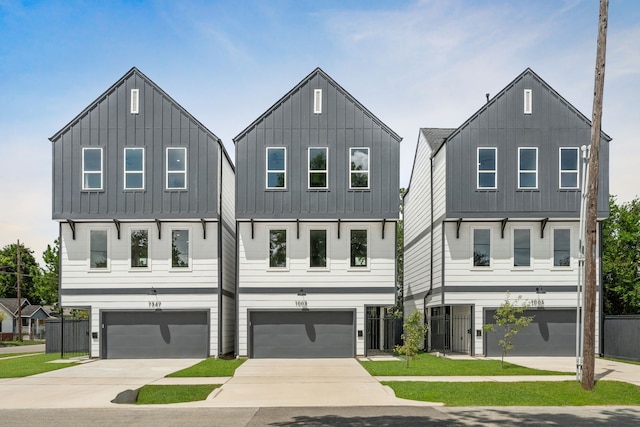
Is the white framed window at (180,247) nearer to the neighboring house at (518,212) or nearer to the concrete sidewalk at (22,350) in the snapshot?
the neighboring house at (518,212)

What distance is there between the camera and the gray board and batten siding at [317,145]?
89.4 feet

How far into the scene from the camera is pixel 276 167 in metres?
27.6

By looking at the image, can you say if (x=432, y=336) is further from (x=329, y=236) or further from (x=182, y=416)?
(x=182, y=416)

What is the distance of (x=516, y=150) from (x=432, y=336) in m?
10.7

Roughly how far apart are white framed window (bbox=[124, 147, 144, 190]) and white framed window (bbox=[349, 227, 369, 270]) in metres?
8.99

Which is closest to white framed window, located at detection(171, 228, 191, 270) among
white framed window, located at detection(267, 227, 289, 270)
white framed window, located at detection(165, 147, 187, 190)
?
white framed window, located at detection(165, 147, 187, 190)

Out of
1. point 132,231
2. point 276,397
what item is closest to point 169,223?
point 132,231

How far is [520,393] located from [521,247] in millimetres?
12421

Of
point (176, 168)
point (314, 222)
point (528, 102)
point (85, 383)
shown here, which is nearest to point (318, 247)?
point (314, 222)

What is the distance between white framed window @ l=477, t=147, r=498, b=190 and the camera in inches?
1085

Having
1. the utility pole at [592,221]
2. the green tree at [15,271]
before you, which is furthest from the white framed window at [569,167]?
the green tree at [15,271]

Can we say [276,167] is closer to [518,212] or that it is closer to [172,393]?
[518,212]

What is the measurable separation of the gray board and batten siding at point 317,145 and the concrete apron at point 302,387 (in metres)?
6.42

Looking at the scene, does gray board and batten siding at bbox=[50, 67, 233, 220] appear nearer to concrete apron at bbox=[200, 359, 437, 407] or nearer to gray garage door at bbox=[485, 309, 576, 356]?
concrete apron at bbox=[200, 359, 437, 407]
